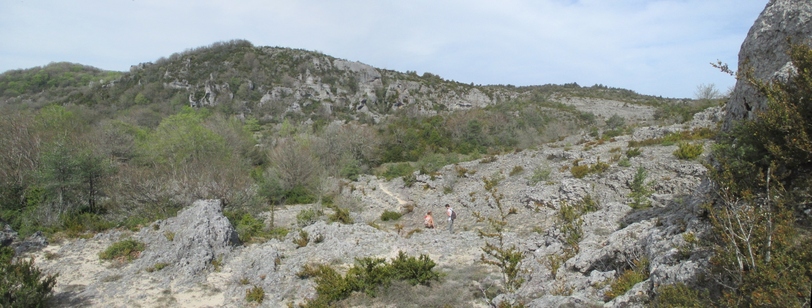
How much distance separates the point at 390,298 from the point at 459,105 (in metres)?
77.9

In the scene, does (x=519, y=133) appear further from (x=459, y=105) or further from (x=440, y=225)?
(x=459, y=105)

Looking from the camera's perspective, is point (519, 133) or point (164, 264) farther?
point (519, 133)

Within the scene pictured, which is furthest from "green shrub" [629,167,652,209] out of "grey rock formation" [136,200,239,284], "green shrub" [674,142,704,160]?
"grey rock formation" [136,200,239,284]

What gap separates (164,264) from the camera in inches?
460

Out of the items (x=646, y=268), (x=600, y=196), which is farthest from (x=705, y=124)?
(x=646, y=268)

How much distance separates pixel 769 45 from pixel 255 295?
→ 11.3 meters

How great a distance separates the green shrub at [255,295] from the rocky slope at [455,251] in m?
0.16

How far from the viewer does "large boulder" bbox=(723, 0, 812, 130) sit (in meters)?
5.93

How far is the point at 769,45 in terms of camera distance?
21.3 ft

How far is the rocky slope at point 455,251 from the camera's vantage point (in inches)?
279

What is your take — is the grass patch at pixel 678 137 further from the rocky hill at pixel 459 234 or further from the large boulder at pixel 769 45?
the large boulder at pixel 769 45

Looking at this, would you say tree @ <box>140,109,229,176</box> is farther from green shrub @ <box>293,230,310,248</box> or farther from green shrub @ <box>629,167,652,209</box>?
green shrub @ <box>629,167,652,209</box>

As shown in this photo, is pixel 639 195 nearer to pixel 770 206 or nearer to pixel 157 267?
pixel 770 206

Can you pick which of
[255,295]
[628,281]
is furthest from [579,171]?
[255,295]
